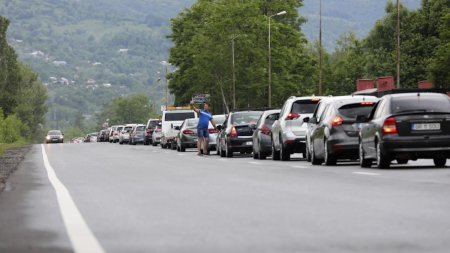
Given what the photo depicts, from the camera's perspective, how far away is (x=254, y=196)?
53.3 ft

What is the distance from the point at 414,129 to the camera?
25.3m

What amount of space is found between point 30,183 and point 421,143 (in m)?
7.92

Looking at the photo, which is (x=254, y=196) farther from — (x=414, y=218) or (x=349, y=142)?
(x=349, y=142)

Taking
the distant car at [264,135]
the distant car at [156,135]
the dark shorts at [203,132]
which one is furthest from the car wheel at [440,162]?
the distant car at [156,135]

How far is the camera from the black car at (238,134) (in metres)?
42.0

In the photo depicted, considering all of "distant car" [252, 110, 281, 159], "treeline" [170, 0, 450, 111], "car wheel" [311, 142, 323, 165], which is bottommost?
"car wheel" [311, 142, 323, 165]

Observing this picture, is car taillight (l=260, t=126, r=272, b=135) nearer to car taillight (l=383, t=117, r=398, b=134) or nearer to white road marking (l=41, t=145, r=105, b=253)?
car taillight (l=383, t=117, r=398, b=134)

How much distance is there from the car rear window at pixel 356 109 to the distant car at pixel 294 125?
4587 mm

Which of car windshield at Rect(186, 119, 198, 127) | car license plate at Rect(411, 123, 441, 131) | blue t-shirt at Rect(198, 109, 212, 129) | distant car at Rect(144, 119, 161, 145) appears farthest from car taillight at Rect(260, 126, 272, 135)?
distant car at Rect(144, 119, 161, 145)

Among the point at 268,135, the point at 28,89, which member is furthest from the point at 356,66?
the point at 268,135

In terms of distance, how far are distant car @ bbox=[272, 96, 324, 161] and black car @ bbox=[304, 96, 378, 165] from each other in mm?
3710

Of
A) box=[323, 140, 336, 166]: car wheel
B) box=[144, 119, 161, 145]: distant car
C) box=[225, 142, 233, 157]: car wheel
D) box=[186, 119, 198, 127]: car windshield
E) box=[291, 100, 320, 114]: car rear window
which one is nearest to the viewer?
box=[323, 140, 336, 166]: car wheel

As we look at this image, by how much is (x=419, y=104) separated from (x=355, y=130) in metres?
3.73

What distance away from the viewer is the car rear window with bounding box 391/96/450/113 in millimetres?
25562
